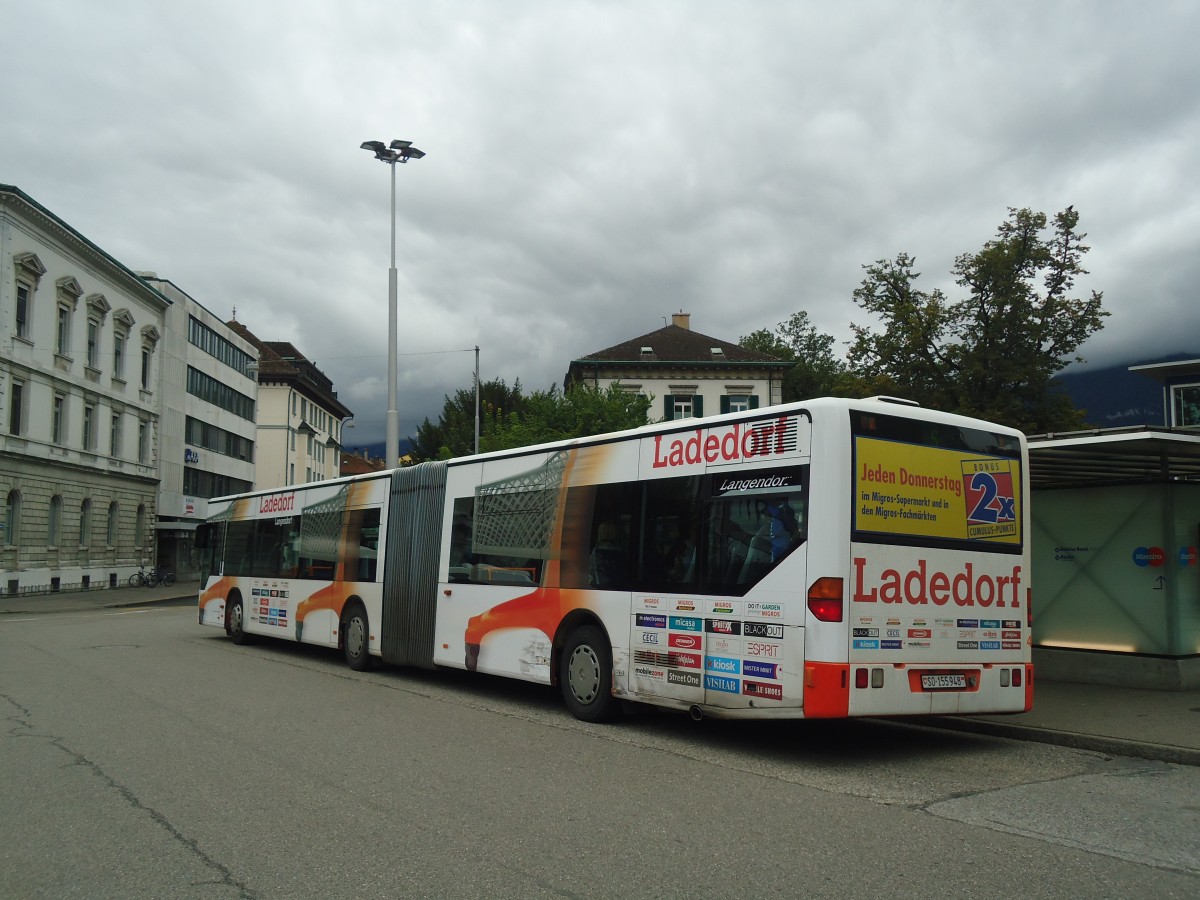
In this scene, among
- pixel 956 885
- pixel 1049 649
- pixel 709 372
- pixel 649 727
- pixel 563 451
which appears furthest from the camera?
pixel 709 372

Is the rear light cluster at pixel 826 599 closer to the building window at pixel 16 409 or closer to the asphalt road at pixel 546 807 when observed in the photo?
the asphalt road at pixel 546 807

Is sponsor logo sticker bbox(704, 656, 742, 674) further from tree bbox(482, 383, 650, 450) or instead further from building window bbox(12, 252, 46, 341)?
building window bbox(12, 252, 46, 341)

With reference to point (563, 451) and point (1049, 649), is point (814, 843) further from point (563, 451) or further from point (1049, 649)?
point (1049, 649)

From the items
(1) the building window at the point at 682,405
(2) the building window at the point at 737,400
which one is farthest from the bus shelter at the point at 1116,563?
(2) the building window at the point at 737,400

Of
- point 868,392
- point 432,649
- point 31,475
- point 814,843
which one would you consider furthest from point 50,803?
point 31,475

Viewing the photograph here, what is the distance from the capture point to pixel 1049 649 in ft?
43.0

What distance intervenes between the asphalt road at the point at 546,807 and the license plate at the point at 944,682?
61cm

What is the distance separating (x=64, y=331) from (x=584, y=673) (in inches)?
1629

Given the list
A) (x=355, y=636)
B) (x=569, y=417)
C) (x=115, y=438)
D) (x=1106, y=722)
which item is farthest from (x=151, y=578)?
(x=1106, y=722)

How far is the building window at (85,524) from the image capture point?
151 ft

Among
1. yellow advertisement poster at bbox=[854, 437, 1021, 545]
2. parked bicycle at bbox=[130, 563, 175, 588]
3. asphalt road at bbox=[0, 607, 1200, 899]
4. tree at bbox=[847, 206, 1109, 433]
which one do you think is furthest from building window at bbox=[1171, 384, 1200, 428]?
parked bicycle at bbox=[130, 563, 175, 588]

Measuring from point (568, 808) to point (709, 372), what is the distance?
57181 mm

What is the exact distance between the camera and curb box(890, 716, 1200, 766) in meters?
8.37

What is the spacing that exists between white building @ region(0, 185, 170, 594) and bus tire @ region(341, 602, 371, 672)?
1156 inches
